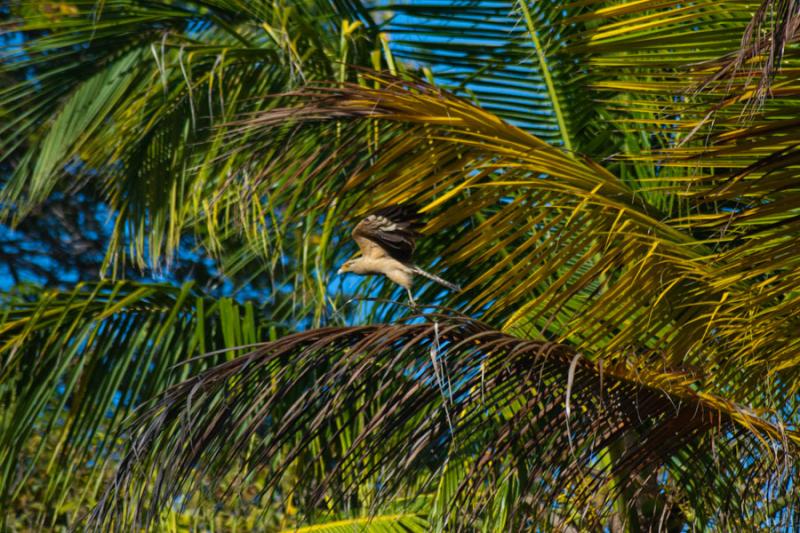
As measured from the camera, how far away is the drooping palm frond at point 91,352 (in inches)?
167

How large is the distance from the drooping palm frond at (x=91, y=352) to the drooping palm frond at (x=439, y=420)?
122 cm

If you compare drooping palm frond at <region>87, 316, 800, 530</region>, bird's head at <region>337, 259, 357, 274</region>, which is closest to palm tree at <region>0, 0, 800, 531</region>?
drooping palm frond at <region>87, 316, 800, 530</region>

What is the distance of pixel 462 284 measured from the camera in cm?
476

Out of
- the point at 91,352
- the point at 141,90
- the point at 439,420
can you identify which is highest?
the point at 141,90

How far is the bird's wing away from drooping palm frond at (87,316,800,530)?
686 mm

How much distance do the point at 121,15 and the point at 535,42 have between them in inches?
78.6

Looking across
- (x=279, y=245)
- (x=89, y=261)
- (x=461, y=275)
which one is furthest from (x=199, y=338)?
(x=89, y=261)

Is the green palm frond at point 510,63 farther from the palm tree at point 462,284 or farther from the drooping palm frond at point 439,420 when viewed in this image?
the drooping palm frond at point 439,420

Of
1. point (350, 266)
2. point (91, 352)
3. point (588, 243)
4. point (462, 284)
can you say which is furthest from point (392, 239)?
point (91, 352)

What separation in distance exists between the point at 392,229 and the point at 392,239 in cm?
4

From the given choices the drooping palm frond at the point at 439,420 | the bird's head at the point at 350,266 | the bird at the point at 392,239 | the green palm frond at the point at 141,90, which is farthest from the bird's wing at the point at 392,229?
the green palm frond at the point at 141,90

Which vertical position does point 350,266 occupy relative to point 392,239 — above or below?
below

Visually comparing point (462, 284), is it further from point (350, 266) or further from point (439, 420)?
point (439, 420)

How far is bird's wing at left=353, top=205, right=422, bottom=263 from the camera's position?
12.3 ft
